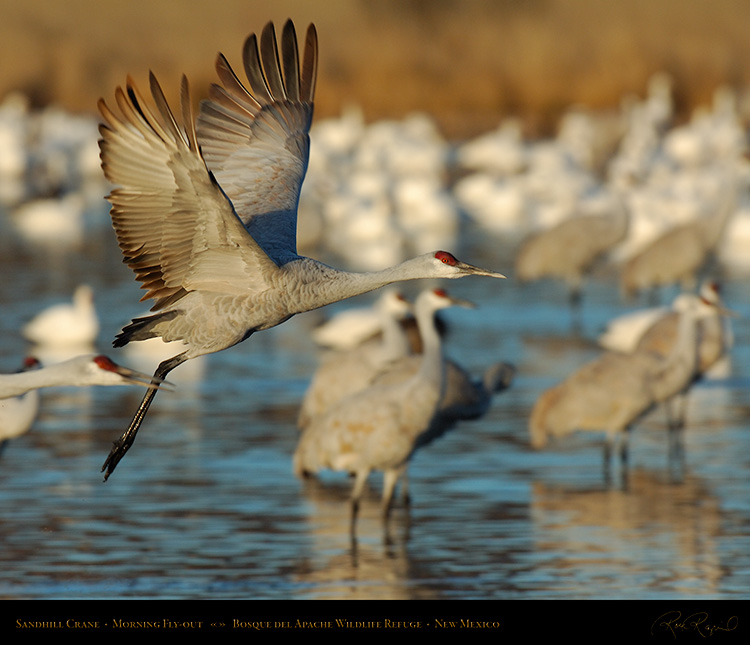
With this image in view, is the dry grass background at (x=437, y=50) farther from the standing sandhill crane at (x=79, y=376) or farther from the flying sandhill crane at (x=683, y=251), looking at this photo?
the standing sandhill crane at (x=79, y=376)

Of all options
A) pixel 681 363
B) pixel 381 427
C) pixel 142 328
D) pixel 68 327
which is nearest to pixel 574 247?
pixel 68 327

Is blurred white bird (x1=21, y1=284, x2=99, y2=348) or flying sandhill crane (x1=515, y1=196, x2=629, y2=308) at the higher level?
flying sandhill crane (x1=515, y1=196, x2=629, y2=308)

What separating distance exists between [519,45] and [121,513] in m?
35.7

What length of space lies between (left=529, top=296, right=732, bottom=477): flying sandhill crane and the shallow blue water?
0.35 m

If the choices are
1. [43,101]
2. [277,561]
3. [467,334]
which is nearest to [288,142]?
[277,561]

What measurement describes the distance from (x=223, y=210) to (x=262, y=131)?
79.3 inches

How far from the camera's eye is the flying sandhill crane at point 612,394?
1177cm

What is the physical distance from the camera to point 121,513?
1069 centimetres

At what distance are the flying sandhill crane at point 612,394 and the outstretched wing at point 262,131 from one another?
3.49 meters

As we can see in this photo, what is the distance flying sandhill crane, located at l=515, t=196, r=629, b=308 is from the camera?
20.8m

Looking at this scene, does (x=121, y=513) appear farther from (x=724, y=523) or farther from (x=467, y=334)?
(x=467, y=334)

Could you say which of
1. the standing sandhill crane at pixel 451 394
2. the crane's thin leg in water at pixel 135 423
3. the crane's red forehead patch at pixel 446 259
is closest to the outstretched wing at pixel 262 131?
the crane's thin leg in water at pixel 135 423

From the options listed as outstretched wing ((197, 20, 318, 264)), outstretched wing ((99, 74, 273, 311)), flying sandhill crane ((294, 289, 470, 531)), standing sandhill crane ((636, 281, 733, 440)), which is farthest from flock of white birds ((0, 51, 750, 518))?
outstretched wing ((197, 20, 318, 264))

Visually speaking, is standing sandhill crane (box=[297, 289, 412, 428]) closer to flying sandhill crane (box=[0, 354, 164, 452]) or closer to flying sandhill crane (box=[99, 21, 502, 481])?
flying sandhill crane (box=[99, 21, 502, 481])
